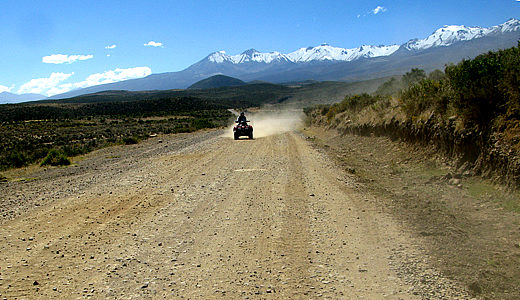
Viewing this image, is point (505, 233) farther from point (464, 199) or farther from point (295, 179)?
point (295, 179)

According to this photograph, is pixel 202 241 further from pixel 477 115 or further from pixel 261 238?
pixel 477 115

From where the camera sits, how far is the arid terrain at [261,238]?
448 centimetres

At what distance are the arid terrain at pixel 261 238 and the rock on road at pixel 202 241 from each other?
25 millimetres

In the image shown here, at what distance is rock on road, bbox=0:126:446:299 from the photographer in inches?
177

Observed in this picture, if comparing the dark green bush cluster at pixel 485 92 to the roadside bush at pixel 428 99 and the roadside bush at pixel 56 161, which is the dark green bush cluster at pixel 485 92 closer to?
the roadside bush at pixel 428 99

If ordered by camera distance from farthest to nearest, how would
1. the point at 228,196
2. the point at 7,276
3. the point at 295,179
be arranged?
1. the point at 295,179
2. the point at 228,196
3. the point at 7,276

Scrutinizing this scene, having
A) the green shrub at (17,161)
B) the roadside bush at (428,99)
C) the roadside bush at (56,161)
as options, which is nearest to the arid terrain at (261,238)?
the roadside bush at (428,99)

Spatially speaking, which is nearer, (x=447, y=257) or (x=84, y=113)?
(x=447, y=257)

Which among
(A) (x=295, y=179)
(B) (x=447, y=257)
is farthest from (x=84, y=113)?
(B) (x=447, y=257)

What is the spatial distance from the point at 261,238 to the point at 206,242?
0.91m

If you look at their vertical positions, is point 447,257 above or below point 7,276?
below

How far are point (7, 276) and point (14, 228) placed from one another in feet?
7.75

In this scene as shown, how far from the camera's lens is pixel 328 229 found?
21.1 feet

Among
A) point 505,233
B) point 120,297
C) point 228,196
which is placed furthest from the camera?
point 228,196
